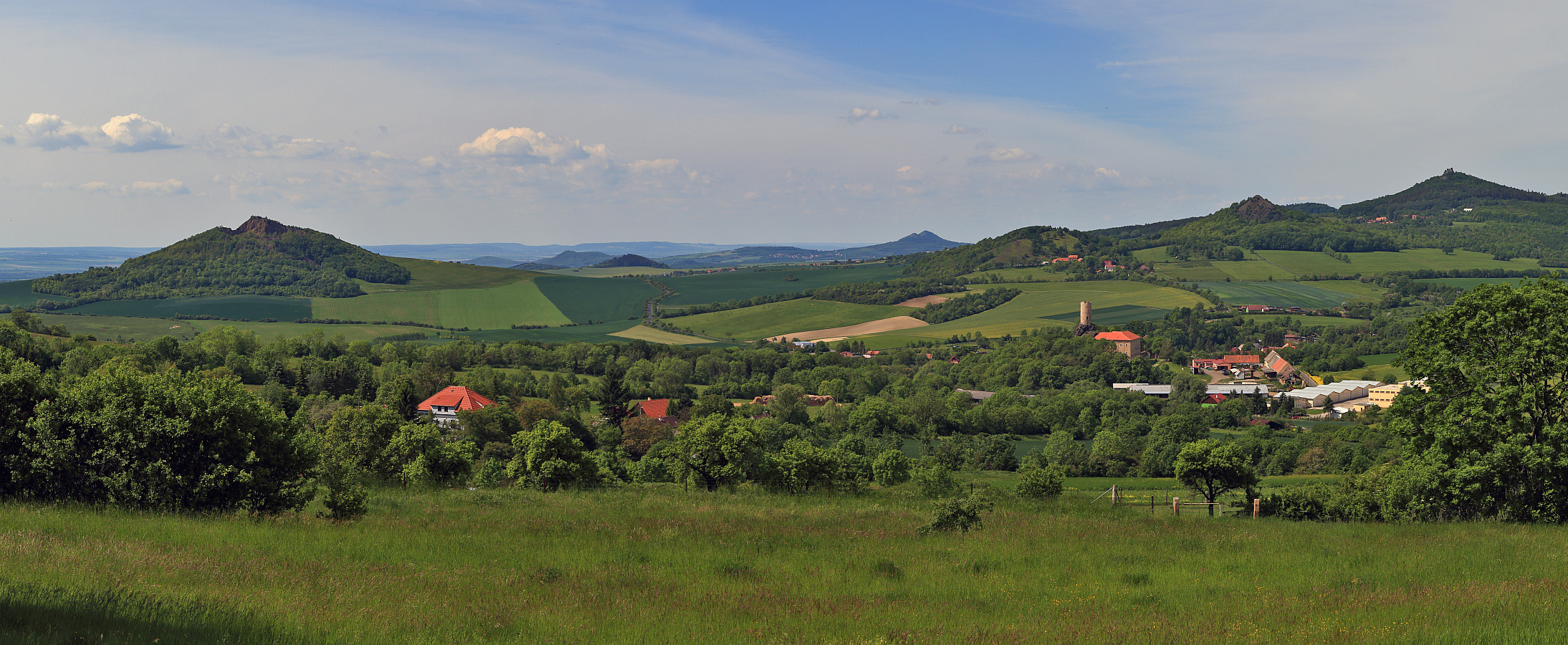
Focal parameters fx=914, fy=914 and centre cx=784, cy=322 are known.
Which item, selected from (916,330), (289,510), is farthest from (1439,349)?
(916,330)

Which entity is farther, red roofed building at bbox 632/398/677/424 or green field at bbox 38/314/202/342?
green field at bbox 38/314/202/342

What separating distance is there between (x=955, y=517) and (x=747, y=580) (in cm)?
699

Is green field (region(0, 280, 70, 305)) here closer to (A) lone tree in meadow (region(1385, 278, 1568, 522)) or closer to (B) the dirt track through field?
(B) the dirt track through field

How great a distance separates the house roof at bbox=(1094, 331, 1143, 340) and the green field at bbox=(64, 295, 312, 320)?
6073 inches

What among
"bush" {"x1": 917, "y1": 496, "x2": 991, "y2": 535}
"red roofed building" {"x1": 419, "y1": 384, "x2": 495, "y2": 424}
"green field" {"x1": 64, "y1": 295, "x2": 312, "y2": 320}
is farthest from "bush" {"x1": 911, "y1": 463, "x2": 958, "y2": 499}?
"green field" {"x1": 64, "y1": 295, "x2": 312, "y2": 320}

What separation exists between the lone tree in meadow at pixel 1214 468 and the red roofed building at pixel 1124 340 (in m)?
128

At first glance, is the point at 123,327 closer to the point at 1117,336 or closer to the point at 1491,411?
the point at 1117,336

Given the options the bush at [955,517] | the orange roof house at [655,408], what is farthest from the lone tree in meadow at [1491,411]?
the orange roof house at [655,408]

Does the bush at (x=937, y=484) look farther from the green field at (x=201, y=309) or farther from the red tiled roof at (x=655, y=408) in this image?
the green field at (x=201, y=309)

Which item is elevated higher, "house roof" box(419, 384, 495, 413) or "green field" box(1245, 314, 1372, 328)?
"green field" box(1245, 314, 1372, 328)

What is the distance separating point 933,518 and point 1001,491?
31.5 feet

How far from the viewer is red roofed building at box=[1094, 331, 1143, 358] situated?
16550 cm

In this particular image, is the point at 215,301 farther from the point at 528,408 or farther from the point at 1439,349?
the point at 1439,349

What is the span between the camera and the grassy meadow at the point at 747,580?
376 inches
